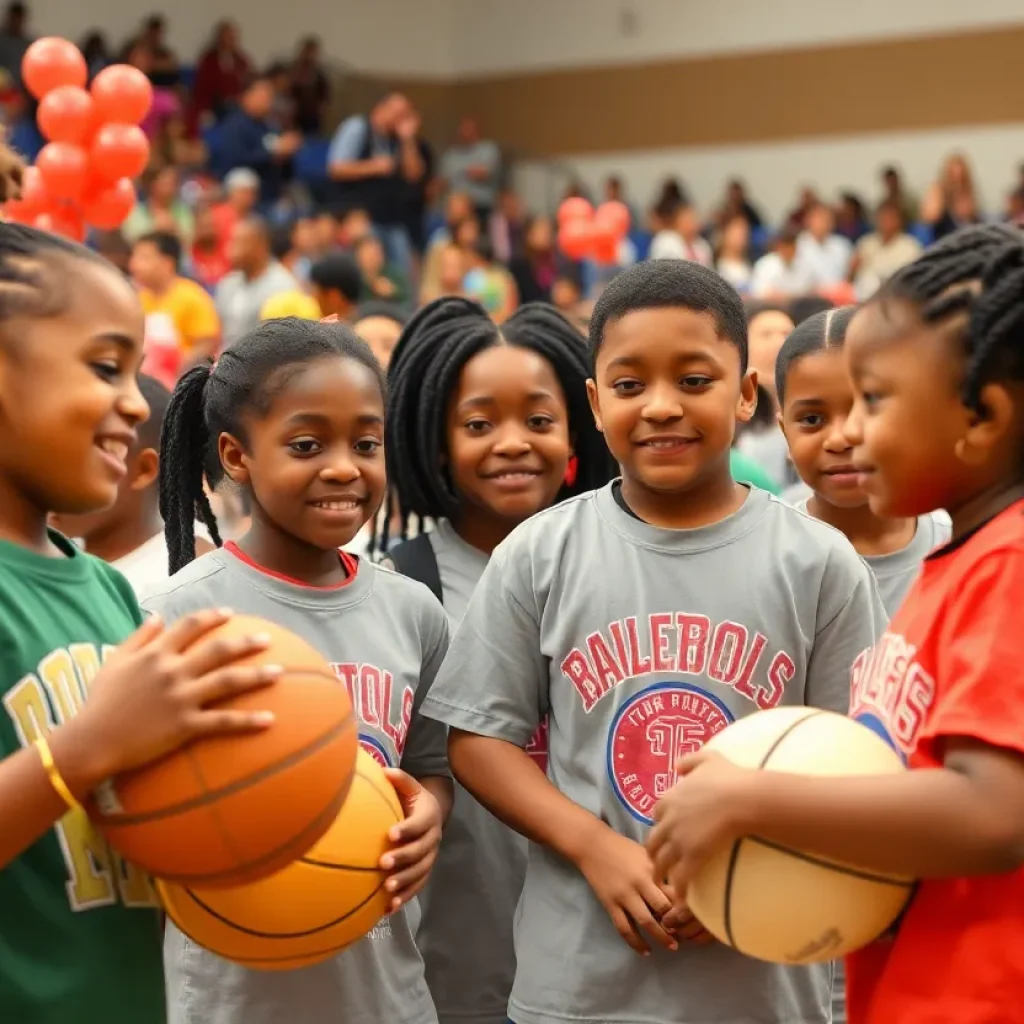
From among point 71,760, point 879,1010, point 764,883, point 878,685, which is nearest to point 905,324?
point 878,685

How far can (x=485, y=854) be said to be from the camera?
127 inches

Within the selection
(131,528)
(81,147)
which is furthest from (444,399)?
(81,147)

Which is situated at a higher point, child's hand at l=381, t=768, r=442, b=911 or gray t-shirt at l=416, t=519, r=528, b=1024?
child's hand at l=381, t=768, r=442, b=911

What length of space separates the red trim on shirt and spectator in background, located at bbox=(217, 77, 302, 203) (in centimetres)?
1409

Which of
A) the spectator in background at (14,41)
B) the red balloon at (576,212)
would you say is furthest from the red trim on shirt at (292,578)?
the spectator in background at (14,41)

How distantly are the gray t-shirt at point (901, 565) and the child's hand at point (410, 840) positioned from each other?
1273mm

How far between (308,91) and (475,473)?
51.9 feet

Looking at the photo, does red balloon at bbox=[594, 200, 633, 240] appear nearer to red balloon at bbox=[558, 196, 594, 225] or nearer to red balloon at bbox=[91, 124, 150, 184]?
red balloon at bbox=[558, 196, 594, 225]

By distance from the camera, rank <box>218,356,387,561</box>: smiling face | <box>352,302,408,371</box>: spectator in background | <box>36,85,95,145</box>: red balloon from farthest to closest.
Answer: <box>36,85,95,145</box>: red balloon, <box>352,302,408,371</box>: spectator in background, <box>218,356,387,561</box>: smiling face

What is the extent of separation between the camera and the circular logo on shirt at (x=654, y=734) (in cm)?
270

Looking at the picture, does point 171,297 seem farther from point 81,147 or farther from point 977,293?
point 977,293

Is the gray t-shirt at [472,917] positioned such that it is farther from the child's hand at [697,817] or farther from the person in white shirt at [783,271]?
the person in white shirt at [783,271]

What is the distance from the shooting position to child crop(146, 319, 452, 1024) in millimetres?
2762

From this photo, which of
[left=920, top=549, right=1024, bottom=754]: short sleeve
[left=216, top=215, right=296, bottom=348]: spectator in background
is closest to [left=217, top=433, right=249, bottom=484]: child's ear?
[left=920, top=549, right=1024, bottom=754]: short sleeve
